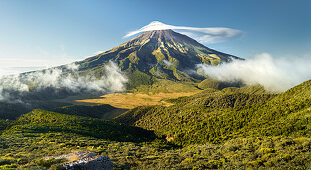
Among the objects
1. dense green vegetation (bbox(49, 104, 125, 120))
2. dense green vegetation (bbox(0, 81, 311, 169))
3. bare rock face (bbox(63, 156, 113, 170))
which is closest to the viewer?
bare rock face (bbox(63, 156, 113, 170))

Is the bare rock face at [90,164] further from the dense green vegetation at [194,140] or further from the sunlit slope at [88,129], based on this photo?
the sunlit slope at [88,129]

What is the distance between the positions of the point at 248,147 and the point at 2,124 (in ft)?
371

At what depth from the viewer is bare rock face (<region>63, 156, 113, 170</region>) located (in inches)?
568

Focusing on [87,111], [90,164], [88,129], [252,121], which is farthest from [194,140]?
[87,111]

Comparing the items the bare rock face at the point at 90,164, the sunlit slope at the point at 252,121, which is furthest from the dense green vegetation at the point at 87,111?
the bare rock face at the point at 90,164

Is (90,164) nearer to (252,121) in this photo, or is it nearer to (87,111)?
(252,121)

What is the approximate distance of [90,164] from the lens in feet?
49.4

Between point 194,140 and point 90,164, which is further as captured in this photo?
point 194,140

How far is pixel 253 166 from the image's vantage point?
17.1 metres

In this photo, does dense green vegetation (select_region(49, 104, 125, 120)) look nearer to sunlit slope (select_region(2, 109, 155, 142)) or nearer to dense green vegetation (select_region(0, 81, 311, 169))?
dense green vegetation (select_region(0, 81, 311, 169))

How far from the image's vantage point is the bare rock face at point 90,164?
14432mm

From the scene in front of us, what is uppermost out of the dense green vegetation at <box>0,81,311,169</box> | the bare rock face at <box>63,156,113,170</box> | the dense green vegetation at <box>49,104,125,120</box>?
the bare rock face at <box>63,156,113,170</box>

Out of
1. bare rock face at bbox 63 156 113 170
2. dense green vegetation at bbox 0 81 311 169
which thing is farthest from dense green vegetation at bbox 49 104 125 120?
bare rock face at bbox 63 156 113 170

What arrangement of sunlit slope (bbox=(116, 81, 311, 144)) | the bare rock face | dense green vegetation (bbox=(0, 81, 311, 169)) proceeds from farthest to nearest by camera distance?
1. sunlit slope (bbox=(116, 81, 311, 144))
2. dense green vegetation (bbox=(0, 81, 311, 169))
3. the bare rock face
